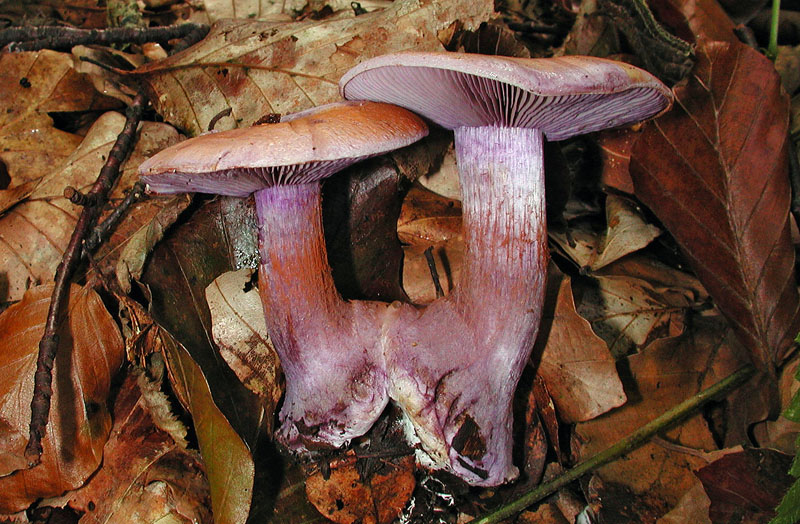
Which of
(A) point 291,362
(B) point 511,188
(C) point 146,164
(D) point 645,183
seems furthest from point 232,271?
(D) point 645,183

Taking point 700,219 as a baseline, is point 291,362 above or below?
below

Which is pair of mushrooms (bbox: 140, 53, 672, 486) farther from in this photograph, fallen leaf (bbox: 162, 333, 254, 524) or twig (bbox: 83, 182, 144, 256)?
twig (bbox: 83, 182, 144, 256)

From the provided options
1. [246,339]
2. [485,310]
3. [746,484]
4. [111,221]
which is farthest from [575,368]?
[111,221]

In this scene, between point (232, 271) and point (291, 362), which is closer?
point (291, 362)

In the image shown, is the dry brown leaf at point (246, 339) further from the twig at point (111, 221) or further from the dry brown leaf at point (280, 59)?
the dry brown leaf at point (280, 59)

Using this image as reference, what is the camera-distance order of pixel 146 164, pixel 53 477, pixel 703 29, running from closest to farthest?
pixel 146 164 → pixel 53 477 → pixel 703 29

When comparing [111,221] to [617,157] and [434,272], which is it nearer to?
[434,272]

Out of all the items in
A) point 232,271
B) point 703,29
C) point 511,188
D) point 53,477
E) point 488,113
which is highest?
point 703,29

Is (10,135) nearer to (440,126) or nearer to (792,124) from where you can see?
(440,126)
